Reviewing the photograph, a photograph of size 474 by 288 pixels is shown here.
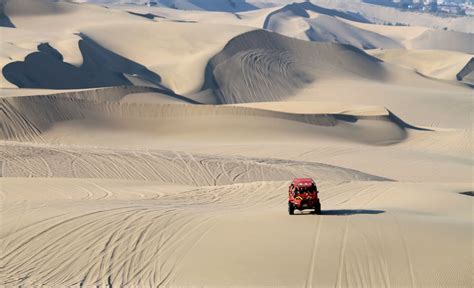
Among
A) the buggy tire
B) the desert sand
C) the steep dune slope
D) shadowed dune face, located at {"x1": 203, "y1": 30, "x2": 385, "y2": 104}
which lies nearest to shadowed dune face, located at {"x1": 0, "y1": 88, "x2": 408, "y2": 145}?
the desert sand

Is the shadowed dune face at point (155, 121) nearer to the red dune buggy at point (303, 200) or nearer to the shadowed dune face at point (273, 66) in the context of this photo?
the shadowed dune face at point (273, 66)

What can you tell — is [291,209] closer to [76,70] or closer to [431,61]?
[76,70]

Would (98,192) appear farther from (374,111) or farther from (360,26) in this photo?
(360,26)

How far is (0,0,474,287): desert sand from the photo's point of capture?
14.7m

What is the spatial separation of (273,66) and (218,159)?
46835 millimetres

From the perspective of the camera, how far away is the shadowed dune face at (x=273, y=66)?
73.0 metres

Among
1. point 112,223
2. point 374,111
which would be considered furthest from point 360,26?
point 112,223

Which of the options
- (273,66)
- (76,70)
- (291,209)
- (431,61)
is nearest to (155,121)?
(76,70)

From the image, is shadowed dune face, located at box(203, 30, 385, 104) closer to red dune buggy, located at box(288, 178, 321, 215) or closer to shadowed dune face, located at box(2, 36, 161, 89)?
shadowed dune face, located at box(2, 36, 161, 89)

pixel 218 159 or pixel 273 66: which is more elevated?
pixel 218 159

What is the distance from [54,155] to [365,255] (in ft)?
55.0

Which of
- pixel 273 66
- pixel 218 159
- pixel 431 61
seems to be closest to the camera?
pixel 218 159

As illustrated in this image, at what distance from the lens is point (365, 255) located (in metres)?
15.0

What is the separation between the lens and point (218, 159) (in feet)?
103
